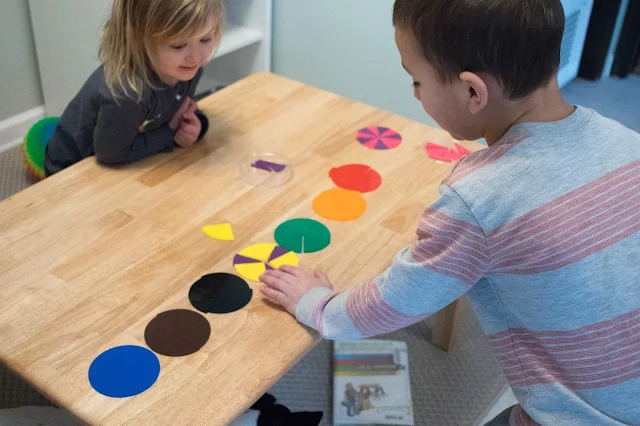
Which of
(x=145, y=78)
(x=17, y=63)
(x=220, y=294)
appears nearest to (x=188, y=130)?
(x=145, y=78)

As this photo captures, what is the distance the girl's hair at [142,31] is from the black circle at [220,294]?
1.47ft

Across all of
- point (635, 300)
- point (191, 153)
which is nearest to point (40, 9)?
point (191, 153)

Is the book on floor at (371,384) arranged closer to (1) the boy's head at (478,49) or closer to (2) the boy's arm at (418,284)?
(2) the boy's arm at (418,284)

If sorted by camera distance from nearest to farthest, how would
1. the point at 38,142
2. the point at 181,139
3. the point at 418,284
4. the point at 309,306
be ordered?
the point at 418,284 → the point at 309,306 → the point at 181,139 → the point at 38,142

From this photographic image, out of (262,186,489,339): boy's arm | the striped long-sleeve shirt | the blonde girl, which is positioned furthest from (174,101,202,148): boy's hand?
the striped long-sleeve shirt

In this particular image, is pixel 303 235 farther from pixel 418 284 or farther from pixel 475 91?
pixel 475 91

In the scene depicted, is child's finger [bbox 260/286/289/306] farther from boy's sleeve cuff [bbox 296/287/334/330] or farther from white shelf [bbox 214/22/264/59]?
white shelf [bbox 214/22/264/59]

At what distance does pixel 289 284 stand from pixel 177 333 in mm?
176

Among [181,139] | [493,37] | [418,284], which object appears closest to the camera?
[493,37]

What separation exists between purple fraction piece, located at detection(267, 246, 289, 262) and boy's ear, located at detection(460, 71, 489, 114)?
1.39ft

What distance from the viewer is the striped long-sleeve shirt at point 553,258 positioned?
0.75 metres

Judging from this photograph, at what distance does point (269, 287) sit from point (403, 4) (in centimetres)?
46

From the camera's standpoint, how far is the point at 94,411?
31.8 inches

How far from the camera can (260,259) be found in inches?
41.9
